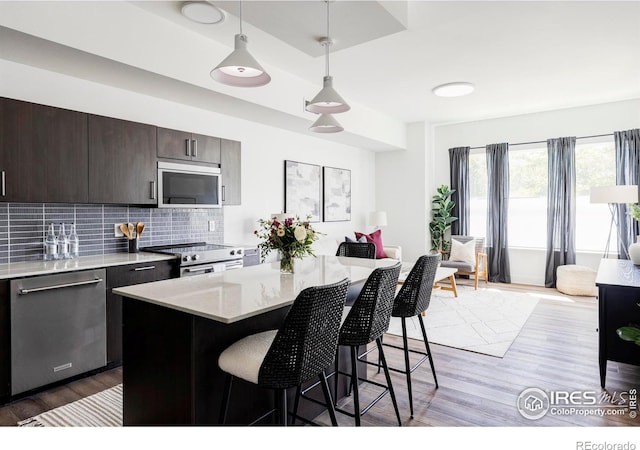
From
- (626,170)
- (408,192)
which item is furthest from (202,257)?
(626,170)

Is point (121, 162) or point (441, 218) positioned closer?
point (121, 162)

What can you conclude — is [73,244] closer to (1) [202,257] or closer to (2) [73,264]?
(2) [73,264]

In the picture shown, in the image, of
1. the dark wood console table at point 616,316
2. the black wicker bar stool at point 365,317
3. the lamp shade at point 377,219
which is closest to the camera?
the black wicker bar stool at point 365,317

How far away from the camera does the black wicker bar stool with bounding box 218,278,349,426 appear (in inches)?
63.7

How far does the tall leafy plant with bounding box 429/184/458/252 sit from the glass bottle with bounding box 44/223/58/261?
5.85m

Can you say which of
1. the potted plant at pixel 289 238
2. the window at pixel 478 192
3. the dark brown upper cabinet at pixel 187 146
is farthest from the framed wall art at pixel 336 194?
the potted plant at pixel 289 238

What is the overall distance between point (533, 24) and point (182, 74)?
3.02m

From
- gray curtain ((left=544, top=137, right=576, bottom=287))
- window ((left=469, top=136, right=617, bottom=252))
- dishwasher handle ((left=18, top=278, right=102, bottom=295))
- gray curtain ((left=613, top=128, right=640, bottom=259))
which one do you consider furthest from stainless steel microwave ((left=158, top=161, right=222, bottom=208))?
gray curtain ((left=613, top=128, right=640, bottom=259))

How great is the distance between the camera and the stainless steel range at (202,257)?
11.6 ft

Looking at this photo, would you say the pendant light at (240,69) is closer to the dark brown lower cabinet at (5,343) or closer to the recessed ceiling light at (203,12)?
the recessed ceiling light at (203,12)

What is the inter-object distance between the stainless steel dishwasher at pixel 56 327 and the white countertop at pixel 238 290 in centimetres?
104

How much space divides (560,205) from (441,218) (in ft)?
6.07

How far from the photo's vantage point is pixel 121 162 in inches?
132

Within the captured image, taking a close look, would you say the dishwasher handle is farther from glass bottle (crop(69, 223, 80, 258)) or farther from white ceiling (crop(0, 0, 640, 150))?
white ceiling (crop(0, 0, 640, 150))
